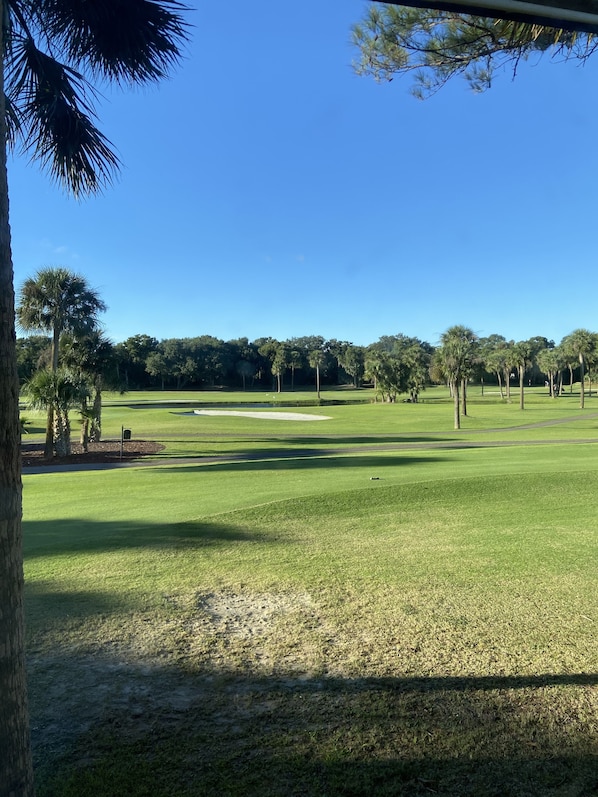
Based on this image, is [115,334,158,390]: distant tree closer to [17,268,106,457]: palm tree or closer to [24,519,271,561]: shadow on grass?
[17,268,106,457]: palm tree

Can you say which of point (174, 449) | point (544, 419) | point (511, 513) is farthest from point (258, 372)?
point (511, 513)

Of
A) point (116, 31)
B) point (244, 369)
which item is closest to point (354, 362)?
point (244, 369)

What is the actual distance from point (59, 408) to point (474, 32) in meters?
23.2

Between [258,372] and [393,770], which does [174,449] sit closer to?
[393,770]

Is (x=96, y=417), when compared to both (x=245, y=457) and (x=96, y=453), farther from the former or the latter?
(x=245, y=457)

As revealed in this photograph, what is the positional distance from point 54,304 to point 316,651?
26798 millimetres

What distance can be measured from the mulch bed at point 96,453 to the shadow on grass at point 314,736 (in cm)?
2198

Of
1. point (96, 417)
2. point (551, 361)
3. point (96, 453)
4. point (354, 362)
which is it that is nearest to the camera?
point (96, 453)

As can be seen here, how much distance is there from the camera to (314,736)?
290 centimetres

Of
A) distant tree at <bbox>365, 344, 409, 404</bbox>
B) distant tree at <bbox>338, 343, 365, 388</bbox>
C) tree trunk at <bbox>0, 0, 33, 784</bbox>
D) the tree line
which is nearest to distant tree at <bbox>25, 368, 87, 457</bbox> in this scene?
the tree line

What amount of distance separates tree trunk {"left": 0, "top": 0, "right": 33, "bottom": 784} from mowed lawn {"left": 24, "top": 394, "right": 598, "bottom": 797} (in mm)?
591

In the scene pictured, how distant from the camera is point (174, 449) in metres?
29.3

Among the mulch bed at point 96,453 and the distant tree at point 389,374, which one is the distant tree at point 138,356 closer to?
the distant tree at point 389,374

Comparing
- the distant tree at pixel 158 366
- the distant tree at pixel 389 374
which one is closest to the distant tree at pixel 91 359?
the distant tree at pixel 389 374
